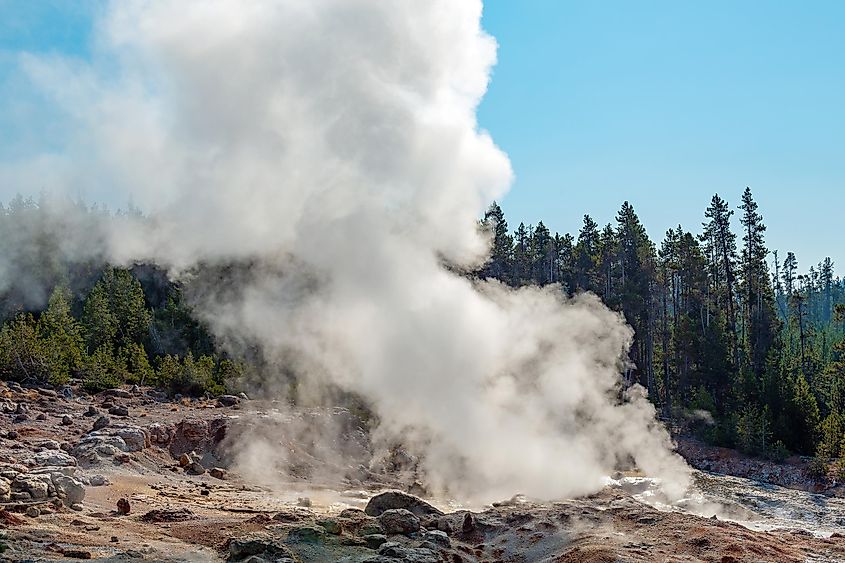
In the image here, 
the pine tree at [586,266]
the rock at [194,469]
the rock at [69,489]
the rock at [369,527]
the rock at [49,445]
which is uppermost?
the pine tree at [586,266]

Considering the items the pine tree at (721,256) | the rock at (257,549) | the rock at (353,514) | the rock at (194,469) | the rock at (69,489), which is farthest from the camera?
the pine tree at (721,256)

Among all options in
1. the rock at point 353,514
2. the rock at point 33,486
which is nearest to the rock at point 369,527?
the rock at point 353,514

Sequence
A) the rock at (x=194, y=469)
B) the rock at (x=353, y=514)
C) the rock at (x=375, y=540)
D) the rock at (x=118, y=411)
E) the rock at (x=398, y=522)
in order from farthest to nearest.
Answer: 1. the rock at (x=118, y=411)
2. the rock at (x=194, y=469)
3. the rock at (x=353, y=514)
4. the rock at (x=398, y=522)
5. the rock at (x=375, y=540)

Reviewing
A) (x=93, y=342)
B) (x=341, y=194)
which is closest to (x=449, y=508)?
(x=341, y=194)

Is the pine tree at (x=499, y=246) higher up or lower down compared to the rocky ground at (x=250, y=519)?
higher up

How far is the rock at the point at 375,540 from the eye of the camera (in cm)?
1298

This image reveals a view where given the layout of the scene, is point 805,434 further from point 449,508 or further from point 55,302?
point 55,302

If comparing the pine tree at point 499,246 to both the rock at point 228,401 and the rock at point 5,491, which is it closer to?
the rock at point 228,401

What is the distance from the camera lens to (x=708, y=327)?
44.1m

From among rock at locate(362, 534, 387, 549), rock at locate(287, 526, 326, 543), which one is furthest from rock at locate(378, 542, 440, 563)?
rock at locate(287, 526, 326, 543)

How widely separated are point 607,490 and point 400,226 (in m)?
10.3

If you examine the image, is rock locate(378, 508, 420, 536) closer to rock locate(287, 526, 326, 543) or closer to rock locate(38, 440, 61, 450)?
rock locate(287, 526, 326, 543)

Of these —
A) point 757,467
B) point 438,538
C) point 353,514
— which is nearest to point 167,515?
point 353,514

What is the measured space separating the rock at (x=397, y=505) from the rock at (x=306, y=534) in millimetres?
2110
